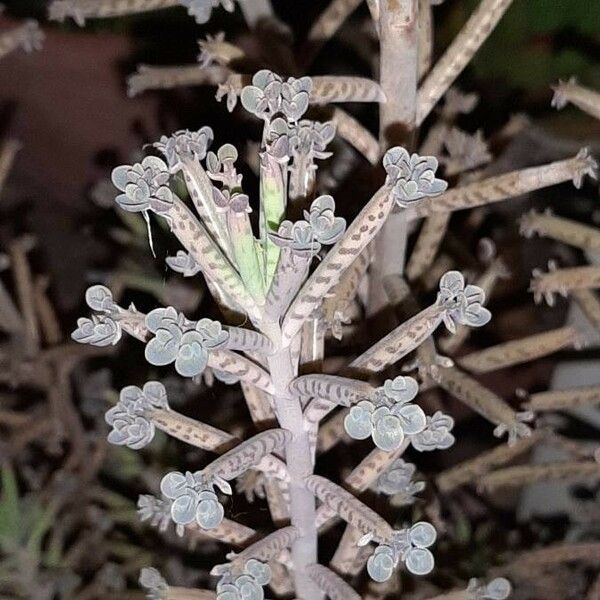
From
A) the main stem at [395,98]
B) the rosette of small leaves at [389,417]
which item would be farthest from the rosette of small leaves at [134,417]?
the main stem at [395,98]

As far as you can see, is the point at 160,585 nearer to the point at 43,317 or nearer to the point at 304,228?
the point at 304,228

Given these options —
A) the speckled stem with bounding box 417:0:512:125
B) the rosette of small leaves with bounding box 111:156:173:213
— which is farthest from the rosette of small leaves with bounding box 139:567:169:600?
the speckled stem with bounding box 417:0:512:125

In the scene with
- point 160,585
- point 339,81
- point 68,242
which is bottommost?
point 160,585

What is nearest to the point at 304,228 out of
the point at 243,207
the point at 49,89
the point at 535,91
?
the point at 243,207

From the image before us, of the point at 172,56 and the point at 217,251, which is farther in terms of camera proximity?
the point at 172,56

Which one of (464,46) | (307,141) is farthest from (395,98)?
(307,141)

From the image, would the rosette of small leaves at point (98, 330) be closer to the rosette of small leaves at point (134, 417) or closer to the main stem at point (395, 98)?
the rosette of small leaves at point (134, 417)
